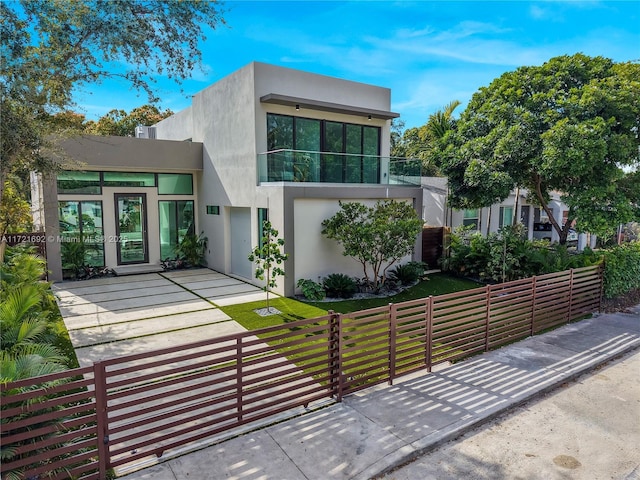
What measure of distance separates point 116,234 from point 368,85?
1009cm

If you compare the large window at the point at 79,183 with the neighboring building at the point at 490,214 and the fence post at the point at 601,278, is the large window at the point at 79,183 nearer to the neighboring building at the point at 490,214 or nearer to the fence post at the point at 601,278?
the neighboring building at the point at 490,214

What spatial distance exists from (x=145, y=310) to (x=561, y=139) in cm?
1079

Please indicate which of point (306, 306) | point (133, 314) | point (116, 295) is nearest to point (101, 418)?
point (133, 314)

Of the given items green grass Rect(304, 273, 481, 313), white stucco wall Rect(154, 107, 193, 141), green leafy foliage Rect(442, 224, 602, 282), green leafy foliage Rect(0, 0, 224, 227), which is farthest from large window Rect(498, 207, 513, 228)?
green leafy foliage Rect(0, 0, 224, 227)

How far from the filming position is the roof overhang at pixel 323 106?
37.5 feet

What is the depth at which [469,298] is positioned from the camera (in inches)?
266

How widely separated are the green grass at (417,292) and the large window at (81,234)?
26.3 ft

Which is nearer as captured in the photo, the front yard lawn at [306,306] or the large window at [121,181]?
the front yard lawn at [306,306]

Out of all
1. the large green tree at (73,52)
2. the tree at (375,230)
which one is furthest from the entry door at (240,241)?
the large green tree at (73,52)

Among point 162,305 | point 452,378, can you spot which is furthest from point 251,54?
point 452,378

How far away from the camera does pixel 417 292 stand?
1138cm

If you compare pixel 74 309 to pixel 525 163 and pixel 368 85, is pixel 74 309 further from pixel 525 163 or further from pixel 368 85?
pixel 525 163

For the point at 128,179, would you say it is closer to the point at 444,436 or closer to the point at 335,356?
the point at 335,356

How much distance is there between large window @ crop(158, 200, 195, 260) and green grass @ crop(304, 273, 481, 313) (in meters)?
7.35
